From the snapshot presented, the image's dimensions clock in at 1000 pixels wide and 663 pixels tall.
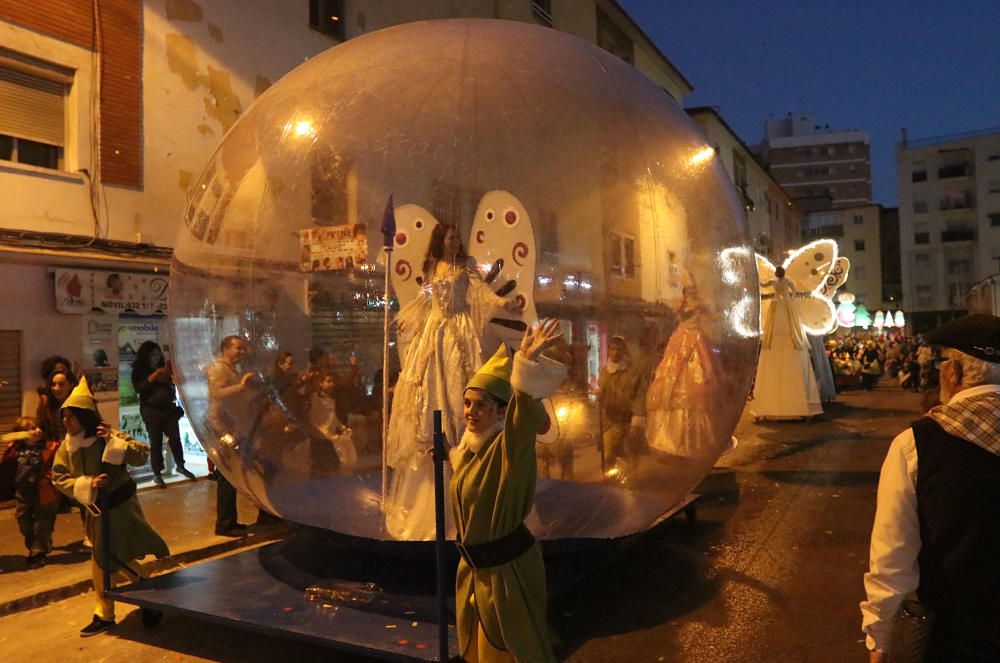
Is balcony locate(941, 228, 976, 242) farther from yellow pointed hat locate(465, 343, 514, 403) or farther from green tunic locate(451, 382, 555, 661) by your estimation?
green tunic locate(451, 382, 555, 661)

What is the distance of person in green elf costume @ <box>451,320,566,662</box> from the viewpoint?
2.98m

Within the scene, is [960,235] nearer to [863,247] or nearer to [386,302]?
[863,247]

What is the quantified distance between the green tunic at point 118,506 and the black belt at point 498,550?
8.52ft

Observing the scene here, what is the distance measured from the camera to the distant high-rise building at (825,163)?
3132 inches

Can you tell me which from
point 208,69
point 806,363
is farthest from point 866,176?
point 208,69

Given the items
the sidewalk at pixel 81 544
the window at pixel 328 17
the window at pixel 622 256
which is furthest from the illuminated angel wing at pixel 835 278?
the window at pixel 622 256

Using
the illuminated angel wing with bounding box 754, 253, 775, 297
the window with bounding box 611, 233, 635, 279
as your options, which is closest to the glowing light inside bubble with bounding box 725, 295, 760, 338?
the window with bounding box 611, 233, 635, 279

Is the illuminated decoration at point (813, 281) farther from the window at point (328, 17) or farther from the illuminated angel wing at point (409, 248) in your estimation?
the illuminated angel wing at point (409, 248)

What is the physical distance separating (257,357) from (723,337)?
2731mm

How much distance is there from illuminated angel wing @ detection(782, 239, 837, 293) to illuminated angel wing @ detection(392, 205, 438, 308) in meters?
11.8

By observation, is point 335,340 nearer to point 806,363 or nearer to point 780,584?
point 780,584

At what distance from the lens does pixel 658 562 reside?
5.68m

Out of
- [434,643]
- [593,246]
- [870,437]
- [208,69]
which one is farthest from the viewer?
[870,437]

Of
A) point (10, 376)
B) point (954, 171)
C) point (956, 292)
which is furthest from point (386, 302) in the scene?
point (954, 171)
